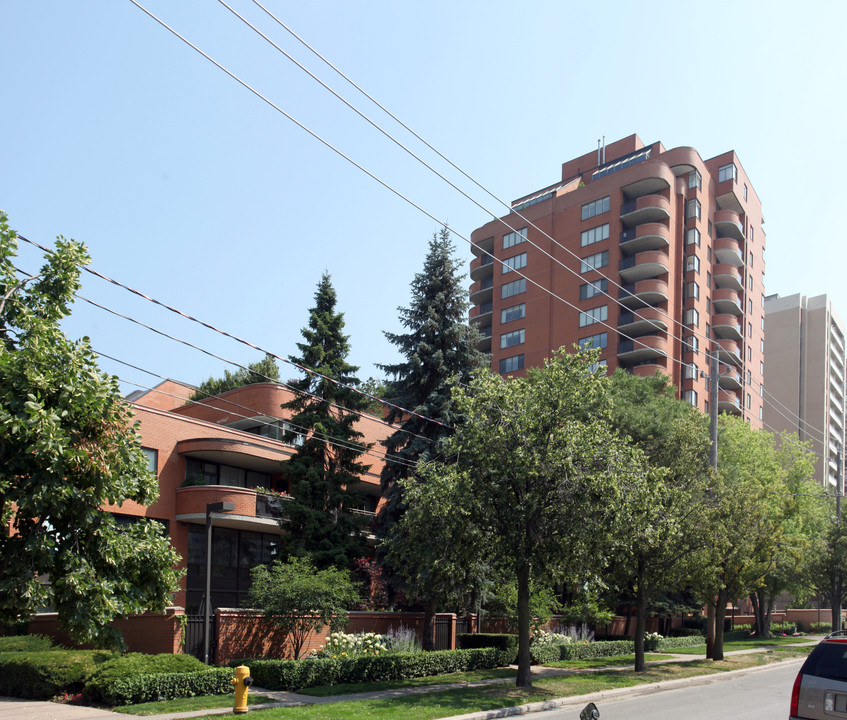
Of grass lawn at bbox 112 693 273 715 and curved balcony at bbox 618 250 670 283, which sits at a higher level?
curved balcony at bbox 618 250 670 283

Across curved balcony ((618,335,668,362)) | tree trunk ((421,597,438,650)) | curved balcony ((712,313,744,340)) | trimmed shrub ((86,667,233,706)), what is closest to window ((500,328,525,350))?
curved balcony ((618,335,668,362))

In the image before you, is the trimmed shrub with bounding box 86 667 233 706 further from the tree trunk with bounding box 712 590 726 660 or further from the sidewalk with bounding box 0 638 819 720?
the tree trunk with bounding box 712 590 726 660

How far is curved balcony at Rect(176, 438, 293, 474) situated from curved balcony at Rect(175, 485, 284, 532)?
1.59 meters

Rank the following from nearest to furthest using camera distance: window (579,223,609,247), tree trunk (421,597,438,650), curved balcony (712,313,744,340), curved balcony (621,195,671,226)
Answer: tree trunk (421,597,438,650), curved balcony (621,195,671,226), window (579,223,609,247), curved balcony (712,313,744,340)

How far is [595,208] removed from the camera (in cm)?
7181

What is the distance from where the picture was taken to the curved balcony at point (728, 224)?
7412cm

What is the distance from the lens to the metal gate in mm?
20672

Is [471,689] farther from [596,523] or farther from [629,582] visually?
[629,582]

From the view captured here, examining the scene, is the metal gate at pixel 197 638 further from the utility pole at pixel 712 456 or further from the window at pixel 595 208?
the window at pixel 595 208

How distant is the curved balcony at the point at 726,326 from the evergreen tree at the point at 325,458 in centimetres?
4929

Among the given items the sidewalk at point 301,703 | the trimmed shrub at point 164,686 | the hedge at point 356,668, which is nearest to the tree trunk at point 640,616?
the sidewalk at point 301,703

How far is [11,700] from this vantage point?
17203mm

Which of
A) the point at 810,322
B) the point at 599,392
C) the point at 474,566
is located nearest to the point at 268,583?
the point at 474,566

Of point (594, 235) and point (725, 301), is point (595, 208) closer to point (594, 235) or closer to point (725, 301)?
point (594, 235)
